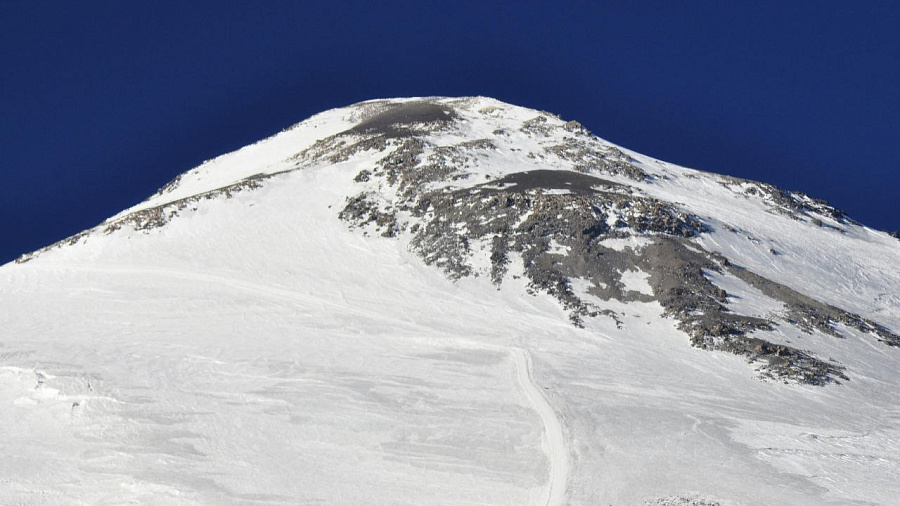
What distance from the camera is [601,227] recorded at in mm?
39531

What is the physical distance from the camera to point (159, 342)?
3098 cm

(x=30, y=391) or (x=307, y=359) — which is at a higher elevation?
(x=307, y=359)

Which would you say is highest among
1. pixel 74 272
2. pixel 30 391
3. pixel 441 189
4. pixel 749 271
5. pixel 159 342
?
pixel 441 189

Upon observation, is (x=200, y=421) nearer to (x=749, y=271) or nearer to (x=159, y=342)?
(x=159, y=342)

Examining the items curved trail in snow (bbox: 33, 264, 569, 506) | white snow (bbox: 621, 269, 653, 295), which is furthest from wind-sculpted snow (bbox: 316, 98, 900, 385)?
curved trail in snow (bbox: 33, 264, 569, 506)

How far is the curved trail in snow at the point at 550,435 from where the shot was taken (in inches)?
811

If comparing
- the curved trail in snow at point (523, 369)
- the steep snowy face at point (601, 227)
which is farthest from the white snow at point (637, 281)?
the curved trail in snow at point (523, 369)

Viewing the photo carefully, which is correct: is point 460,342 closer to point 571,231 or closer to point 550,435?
point 550,435

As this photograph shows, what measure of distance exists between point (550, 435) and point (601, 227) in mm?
18212

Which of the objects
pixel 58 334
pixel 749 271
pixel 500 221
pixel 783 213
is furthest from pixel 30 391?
pixel 783 213

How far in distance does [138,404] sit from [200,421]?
9.06ft

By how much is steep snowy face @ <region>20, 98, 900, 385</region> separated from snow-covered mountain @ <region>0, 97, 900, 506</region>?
180 millimetres

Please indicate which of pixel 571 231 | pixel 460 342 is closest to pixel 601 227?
pixel 571 231

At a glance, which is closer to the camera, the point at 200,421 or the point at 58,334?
the point at 200,421
